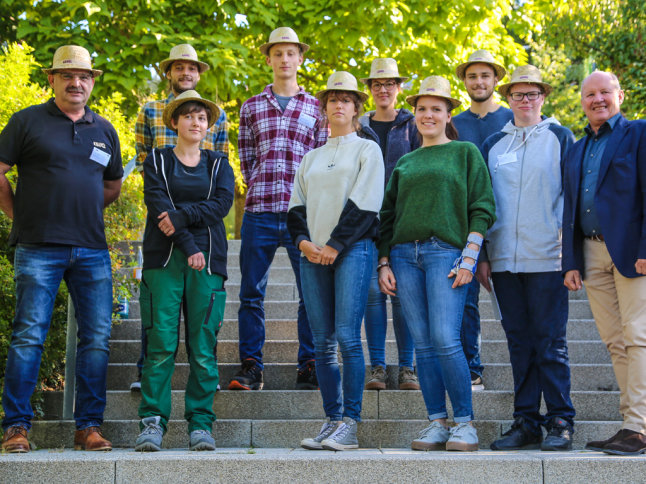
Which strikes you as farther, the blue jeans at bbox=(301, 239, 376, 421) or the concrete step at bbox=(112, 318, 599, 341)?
the concrete step at bbox=(112, 318, 599, 341)

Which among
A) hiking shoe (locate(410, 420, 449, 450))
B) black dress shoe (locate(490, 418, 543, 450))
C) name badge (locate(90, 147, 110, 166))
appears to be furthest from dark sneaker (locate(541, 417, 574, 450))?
name badge (locate(90, 147, 110, 166))

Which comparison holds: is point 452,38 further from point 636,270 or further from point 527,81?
point 636,270

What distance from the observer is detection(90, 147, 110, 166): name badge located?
4.91m

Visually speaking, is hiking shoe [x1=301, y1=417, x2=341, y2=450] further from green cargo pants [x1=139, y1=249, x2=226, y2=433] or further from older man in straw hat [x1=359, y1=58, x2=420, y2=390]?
older man in straw hat [x1=359, y1=58, x2=420, y2=390]

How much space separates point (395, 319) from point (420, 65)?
18.9ft

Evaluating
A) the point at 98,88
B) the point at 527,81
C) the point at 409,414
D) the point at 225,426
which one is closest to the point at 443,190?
the point at 527,81

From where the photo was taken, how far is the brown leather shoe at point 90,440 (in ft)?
15.0

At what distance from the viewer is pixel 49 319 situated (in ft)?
15.5

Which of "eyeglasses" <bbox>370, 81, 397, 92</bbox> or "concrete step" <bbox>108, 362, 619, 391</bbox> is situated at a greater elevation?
"eyeglasses" <bbox>370, 81, 397, 92</bbox>

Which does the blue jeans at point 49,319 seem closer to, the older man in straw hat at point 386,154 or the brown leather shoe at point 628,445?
the older man in straw hat at point 386,154

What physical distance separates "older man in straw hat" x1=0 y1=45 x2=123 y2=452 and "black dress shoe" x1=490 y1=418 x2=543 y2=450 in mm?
2187

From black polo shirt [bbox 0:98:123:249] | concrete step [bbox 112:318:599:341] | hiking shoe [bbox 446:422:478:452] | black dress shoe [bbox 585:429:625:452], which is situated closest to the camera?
black dress shoe [bbox 585:429:625:452]

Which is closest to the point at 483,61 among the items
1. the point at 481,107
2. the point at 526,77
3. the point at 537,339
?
the point at 481,107

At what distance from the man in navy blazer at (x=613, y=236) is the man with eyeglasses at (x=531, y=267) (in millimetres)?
149
